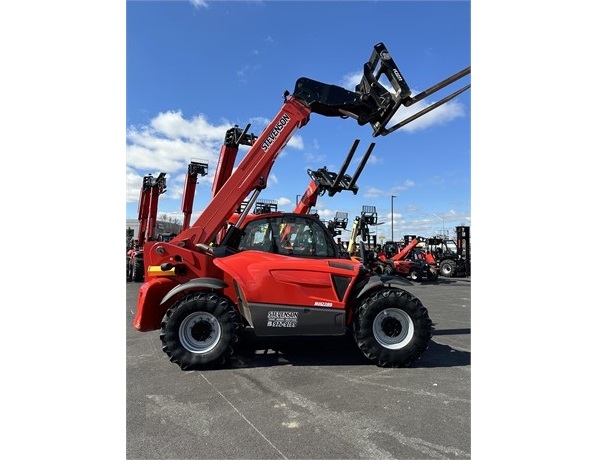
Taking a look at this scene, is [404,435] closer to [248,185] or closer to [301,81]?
[248,185]

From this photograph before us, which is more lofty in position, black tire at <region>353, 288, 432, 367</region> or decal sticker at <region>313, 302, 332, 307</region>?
decal sticker at <region>313, 302, 332, 307</region>

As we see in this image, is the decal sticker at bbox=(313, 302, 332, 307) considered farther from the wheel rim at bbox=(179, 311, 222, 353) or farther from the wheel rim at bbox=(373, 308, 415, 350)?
the wheel rim at bbox=(179, 311, 222, 353)

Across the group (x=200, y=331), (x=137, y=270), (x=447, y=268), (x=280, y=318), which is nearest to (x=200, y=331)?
(x=200, y=331)

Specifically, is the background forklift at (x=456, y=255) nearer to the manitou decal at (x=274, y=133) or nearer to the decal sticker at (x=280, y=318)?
the manitou decal at (x=274, y=133)

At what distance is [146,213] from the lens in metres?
17.5

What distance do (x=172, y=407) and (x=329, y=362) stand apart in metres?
2.03

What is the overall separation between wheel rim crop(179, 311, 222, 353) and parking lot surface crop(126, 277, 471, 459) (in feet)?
1.06

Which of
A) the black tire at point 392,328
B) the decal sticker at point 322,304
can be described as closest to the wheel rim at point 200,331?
the decal sticker at point 322,304

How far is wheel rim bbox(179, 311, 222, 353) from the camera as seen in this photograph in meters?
4.71

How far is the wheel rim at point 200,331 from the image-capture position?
471 centimetres

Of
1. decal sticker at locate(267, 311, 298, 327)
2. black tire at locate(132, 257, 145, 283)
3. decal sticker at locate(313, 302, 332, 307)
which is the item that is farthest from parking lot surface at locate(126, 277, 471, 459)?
black tire at locate(132, 257, 145, 283)

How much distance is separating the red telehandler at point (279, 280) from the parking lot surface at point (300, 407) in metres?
0.37

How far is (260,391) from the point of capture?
3920mm

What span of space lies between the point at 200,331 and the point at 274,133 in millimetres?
2933
